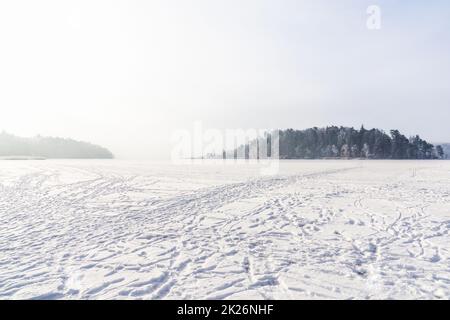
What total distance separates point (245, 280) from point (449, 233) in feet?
22.1

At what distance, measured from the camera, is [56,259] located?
6.11 m

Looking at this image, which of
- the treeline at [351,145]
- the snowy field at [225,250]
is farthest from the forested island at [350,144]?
the snowy field at [225,250]

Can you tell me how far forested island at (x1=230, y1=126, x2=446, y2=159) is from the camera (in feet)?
399

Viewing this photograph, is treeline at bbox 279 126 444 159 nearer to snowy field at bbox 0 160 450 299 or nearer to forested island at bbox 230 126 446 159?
forested island at bbox 230 126 446 159

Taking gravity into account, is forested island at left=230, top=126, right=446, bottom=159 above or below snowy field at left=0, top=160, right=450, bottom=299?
above

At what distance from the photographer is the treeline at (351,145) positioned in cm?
12150

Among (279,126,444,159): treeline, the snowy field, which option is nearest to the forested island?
(279,126,444,159): treeline

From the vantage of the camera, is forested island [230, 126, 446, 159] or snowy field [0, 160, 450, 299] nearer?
snowy field [0, 160, 450, 299]

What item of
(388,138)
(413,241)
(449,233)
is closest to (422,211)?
(449,233)

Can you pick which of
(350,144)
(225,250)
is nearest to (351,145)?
(350,144)

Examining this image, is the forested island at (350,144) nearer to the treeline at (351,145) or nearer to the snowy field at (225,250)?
the treeline at (351,145)

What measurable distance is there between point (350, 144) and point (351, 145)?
0.74m

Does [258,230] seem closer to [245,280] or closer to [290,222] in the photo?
[290,222]

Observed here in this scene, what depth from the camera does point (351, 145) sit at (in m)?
125
